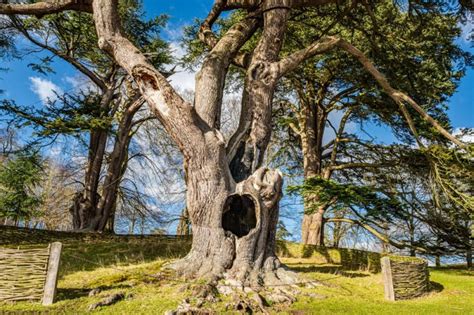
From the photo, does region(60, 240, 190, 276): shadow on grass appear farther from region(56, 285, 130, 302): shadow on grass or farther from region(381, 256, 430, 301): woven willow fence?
region(381, 256, 430, 301): woven willow fence

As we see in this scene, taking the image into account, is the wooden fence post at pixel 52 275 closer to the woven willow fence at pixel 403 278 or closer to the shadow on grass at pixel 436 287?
the woven willow fence at pixel 403 278

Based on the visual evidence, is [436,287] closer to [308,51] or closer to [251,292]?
[251,292]

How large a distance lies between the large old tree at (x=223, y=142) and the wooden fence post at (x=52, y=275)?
66.6 inches

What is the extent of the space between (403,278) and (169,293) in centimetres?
402

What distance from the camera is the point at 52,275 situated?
416cm

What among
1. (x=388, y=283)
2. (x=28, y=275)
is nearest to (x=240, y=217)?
(x=388, y=283)

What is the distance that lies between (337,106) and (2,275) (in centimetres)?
1056

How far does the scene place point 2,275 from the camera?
406cm

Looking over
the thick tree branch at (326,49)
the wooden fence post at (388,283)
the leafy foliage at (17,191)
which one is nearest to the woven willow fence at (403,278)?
the wooden fence post at (388,283)

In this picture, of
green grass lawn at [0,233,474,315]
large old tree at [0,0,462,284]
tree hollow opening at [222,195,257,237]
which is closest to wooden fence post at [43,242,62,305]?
green grass lawn at [0,233,474,315]

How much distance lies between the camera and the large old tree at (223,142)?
4.96 meters

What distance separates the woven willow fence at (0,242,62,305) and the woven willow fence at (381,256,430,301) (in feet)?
16.5

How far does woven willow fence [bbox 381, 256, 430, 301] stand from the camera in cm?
529

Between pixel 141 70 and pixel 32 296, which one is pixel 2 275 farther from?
pixel 141 70
